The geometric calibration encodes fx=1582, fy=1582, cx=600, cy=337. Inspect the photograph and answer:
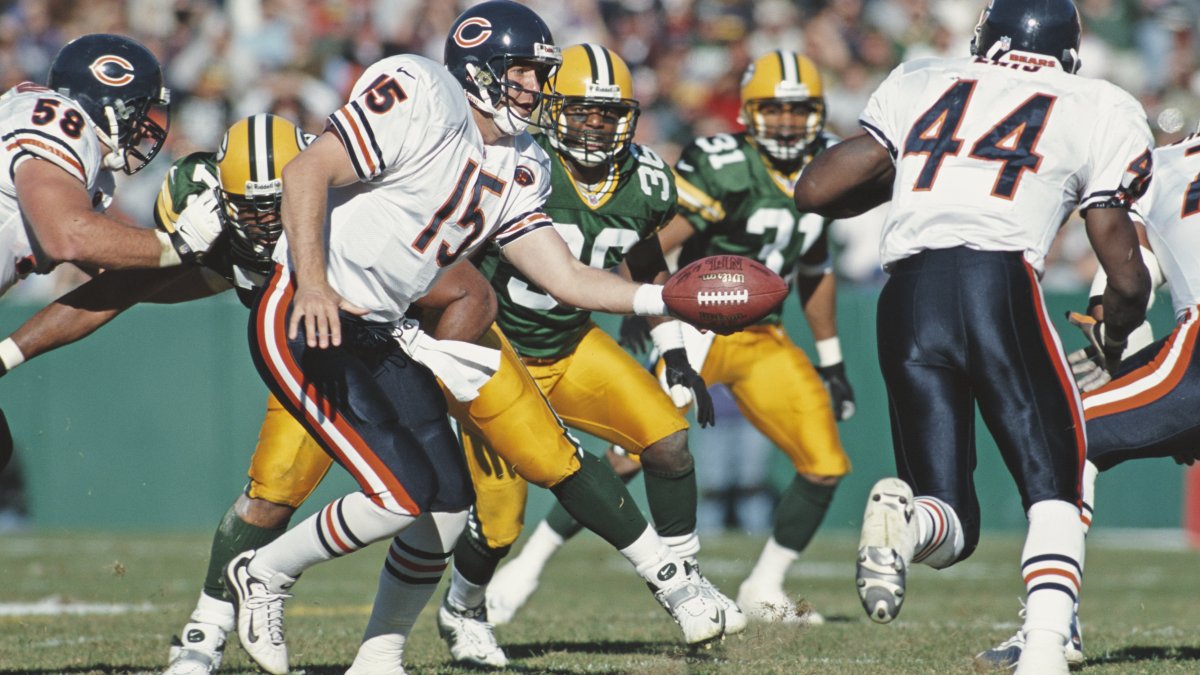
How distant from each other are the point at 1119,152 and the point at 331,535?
A: 7.30 ft

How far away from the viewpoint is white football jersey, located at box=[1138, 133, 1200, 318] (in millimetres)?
4859

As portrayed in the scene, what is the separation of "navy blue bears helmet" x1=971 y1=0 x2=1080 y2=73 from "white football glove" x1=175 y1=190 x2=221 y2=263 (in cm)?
219

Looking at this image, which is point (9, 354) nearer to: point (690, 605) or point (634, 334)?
point (690, 605)

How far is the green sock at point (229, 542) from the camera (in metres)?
4.57

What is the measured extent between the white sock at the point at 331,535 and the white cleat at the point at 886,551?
116 centimetres

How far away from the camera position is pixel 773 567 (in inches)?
260

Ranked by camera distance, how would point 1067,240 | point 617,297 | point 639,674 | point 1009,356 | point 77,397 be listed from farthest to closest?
point 1067,240
point 77,397
point 639,674
point 617,297
point 1009,356

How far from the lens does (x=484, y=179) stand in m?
4.31

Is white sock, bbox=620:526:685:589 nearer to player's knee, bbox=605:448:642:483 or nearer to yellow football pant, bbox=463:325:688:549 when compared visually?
yellow football pant, bbox=463:325:688:549

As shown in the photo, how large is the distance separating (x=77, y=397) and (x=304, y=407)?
271 inches

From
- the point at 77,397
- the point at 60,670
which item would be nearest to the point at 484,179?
the point at 60,670

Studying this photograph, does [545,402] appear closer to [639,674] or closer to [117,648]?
[639,674]

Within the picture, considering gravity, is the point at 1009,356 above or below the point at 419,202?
below

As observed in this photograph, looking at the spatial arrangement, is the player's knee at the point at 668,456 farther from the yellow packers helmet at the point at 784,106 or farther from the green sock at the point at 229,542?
the yellow packers helmet at the point at 784,106
